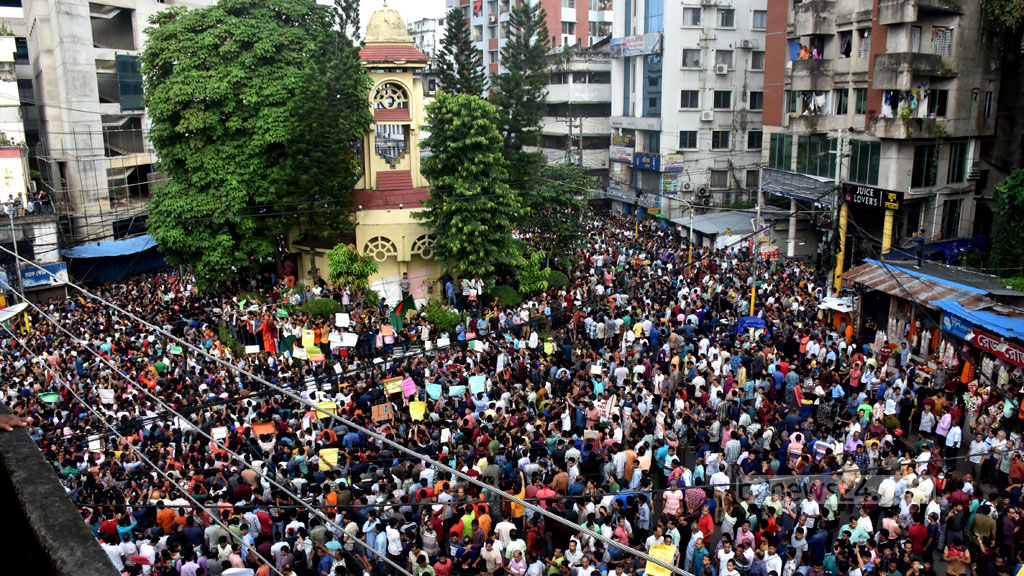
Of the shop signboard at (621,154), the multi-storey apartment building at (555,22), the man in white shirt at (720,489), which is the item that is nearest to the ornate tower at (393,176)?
the man in white shirt at (720,489)

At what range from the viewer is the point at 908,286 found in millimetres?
18594

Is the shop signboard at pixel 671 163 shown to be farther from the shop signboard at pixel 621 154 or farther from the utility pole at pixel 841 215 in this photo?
the utility pole at pixel 841 215

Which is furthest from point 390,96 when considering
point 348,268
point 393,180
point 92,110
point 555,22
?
point 555,22

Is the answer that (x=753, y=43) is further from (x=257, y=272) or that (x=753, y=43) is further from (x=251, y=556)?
(x=251, y=556)

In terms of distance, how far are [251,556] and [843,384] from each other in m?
10.6

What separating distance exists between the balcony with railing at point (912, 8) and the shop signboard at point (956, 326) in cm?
1063

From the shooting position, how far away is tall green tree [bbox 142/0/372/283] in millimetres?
24031

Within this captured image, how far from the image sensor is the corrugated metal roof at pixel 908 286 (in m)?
17.0

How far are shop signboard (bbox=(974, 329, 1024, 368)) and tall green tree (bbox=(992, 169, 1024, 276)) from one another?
502 cm

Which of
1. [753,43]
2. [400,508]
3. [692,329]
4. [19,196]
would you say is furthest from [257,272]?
[753,43]

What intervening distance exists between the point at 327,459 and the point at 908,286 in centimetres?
1327

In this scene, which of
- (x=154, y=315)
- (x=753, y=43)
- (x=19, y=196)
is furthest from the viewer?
(x=753, y=43)

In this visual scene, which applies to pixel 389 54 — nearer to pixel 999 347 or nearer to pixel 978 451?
pixel 999 347

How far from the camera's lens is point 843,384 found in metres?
15.3
